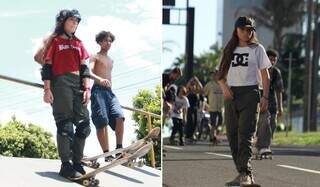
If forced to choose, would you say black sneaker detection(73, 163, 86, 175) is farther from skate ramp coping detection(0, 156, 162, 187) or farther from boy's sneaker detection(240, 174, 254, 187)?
boy's sneaker detection(240, 174, 254, 187)

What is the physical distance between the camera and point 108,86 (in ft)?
16.9

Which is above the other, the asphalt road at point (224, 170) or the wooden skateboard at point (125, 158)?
the wooden skateboard at point (125, 158)

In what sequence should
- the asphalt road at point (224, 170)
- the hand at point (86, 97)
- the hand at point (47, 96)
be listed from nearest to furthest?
1. the hand at point (47, 96)
2. the hand at point (86, 97)
3. the asphalt road at point (224, 170)

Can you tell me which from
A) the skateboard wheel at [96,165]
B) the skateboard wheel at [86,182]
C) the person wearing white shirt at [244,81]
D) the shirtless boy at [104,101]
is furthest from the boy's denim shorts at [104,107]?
the person wearing white shirt at [244,81]

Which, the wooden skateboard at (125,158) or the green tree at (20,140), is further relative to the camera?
the wooden skateboard at (125,158)

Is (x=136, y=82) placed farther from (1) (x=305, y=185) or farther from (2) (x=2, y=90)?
(1) (x=305, y=185)

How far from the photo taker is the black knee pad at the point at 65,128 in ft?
16.6

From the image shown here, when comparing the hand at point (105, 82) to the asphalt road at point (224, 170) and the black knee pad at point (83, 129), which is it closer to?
the black knee pad at point (83, 129)

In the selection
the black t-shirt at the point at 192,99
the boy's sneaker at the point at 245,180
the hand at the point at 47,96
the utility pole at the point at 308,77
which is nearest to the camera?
the hand at the point at 47,96

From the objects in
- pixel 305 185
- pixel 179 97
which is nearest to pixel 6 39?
pixel 305 185

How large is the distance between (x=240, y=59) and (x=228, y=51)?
120 mm

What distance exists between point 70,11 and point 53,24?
0.13 metres

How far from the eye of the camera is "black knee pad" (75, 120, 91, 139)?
5.16 metres

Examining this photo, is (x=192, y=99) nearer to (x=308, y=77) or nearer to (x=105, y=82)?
(x=105, y=82)
